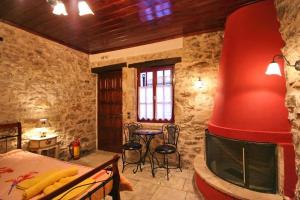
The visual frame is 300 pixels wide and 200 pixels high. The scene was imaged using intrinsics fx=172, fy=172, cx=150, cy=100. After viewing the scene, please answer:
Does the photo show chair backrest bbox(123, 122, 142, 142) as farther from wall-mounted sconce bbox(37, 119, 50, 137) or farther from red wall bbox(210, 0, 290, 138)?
red wall bbox(210, 0, 290, 138)

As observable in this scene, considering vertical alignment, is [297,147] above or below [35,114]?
below

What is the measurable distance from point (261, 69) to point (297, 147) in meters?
0.95

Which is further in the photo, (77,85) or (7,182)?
(77,85)

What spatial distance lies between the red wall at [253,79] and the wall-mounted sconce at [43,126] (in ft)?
10.4

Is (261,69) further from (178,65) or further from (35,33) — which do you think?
(35,33)

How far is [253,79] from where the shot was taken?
2.17 m

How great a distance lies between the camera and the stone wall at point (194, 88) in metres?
3.34

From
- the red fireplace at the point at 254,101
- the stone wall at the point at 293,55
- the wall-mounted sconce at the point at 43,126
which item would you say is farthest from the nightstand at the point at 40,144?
the stone wall at the point at 293,55

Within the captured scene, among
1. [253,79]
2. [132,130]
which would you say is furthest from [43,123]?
[253,79]

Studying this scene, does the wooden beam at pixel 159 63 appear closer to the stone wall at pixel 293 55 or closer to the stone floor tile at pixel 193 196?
the stone wall at pixel 293 55

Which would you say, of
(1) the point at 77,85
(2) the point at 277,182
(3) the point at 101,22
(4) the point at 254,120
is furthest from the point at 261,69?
(1) the point at 77,85

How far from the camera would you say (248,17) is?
91.2 inches

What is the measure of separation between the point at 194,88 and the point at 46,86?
10.1ft

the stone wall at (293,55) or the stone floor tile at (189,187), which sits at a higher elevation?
the stone wall at (293,55)
